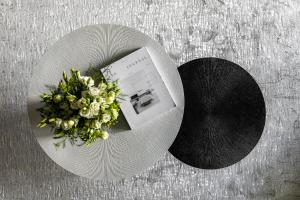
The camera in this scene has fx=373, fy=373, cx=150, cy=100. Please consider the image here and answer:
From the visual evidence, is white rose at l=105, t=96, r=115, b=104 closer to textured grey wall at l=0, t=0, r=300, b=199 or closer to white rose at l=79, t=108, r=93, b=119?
white rose at l=79, t=108, r=93, b=119

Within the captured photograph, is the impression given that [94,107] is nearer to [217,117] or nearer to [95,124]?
[95,124]

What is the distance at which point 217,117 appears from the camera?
1561 mm

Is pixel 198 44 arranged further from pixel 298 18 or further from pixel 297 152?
pixel 297 152

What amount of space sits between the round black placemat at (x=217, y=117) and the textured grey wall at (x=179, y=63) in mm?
282

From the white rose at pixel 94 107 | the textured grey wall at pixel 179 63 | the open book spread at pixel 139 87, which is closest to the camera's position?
the white rose at pixel 94 107

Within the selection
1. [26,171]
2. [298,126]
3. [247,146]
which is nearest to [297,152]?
[298,126]

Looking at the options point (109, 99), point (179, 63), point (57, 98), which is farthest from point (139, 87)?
point (179, 63)

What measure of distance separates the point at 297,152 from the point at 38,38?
1434 mm

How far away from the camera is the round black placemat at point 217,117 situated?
61.5 inches

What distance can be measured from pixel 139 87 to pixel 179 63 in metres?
0.49

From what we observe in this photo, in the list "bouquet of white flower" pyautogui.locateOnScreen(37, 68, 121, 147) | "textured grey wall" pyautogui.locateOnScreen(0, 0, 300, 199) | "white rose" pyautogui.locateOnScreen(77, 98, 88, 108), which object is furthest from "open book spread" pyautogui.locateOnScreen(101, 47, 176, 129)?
"textured grey wall" pyautogui.locateOnScreen(0, 0, 300, 199)

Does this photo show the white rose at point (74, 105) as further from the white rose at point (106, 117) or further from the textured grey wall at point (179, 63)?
the textured grey wall at point (179, 63)

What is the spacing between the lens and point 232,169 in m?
1.85

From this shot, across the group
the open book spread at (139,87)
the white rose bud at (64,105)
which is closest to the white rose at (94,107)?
the white rose bud at (64,105)
